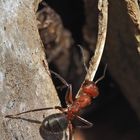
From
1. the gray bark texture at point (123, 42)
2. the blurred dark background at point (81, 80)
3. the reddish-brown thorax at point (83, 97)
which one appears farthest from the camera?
the blurred dark background at point (81, 80)

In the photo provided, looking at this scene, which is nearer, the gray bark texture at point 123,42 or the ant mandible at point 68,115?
the ant mandible at point 68,115

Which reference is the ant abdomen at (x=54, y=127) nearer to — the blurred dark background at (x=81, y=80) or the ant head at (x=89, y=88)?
the ant head at (x=89, y=88)

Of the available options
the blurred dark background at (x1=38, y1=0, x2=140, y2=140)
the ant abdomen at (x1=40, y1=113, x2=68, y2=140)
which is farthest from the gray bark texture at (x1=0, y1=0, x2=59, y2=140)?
the blurred dark background at (x1=38, y1=0, x2=140, y2=140)

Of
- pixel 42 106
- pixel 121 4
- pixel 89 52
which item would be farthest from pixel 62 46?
pixel 42 106

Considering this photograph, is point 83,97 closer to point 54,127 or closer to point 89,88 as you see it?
point 89,88

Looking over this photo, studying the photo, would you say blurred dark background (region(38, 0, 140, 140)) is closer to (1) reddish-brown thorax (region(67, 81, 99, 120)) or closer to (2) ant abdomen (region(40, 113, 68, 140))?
(1) reddish-brown thorax (region(67, 81, 99, 120))

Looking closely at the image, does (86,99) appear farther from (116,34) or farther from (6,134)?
(6,134)

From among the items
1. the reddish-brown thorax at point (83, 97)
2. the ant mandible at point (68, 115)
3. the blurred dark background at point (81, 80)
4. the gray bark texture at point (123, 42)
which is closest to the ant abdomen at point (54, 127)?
the ant mandible at point (68, 115)
